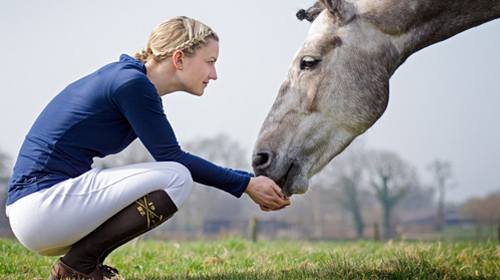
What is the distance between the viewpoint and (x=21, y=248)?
3.81 metres

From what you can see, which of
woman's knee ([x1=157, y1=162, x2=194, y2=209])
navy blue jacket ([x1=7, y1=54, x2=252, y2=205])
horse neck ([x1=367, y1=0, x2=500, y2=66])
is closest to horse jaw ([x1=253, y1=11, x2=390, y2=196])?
horse neck ([x1=367, y1=0, x2=500, y2=66])

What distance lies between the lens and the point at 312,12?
10.7 ft

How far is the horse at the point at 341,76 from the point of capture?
2709mm

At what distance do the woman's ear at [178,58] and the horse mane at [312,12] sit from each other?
135cm

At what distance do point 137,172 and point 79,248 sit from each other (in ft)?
1.61

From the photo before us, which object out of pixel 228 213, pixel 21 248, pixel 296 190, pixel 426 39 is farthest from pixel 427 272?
pixel 228 213

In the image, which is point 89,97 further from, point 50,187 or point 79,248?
point 79,248

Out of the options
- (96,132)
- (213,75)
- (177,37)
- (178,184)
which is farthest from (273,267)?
(177,37)

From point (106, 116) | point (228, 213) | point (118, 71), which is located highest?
point (118, 71)

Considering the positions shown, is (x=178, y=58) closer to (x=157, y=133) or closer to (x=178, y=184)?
(x=157, y=133)

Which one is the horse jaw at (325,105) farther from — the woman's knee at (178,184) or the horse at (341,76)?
the woman's knee at (178,184)

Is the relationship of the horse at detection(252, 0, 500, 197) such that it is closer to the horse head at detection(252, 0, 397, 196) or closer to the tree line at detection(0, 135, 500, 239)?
the horse head at detection(252, 0, 397, 196)

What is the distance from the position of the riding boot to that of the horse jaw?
832mm

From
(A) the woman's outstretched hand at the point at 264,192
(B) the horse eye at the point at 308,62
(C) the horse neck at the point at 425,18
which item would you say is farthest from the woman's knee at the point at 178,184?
(C) the horse neck at the point at 425,18
